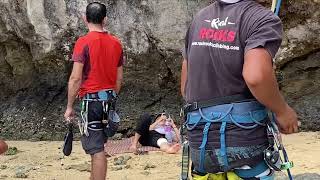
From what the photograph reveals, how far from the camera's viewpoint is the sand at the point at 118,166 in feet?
20.0

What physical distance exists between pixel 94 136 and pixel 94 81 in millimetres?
450

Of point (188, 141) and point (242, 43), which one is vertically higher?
point (242, 43)

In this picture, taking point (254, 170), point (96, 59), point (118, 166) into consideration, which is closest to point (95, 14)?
point (96, 59)

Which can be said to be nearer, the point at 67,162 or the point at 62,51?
the point at 67,162

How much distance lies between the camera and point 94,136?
4.74 metres

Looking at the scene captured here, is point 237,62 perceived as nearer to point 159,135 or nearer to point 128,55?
point 159,135

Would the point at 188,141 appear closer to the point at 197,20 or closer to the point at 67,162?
the point at 197,20

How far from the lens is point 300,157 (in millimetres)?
6508

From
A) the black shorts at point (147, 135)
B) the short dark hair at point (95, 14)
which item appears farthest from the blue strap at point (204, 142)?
the black shorts at point (147, 135)

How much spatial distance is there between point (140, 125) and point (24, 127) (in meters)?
2.80

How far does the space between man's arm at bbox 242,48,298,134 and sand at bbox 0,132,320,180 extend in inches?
129

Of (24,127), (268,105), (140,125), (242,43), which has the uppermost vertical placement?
(242,43)

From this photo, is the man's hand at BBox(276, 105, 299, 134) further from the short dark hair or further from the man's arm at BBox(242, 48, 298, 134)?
the short dark hair

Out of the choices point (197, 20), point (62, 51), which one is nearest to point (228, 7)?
point (197, 20)
